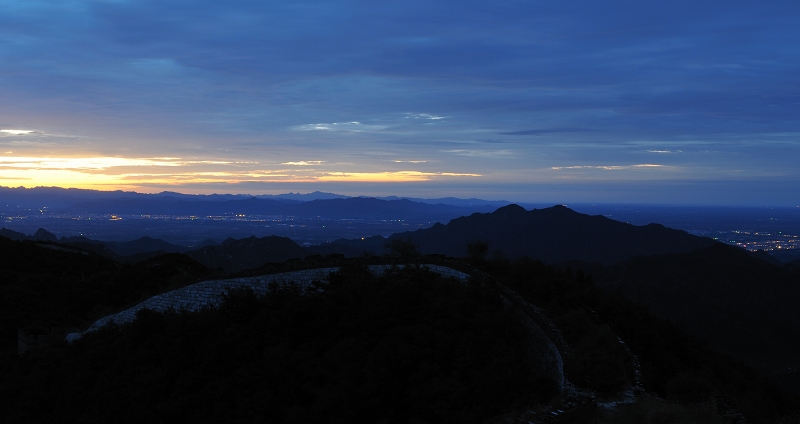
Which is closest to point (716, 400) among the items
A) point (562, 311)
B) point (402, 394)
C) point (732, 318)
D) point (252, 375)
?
point (562, 311)

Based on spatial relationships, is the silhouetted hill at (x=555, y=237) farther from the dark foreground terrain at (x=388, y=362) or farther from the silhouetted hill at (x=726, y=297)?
the dark foreground terrain at (x=388, y=362)

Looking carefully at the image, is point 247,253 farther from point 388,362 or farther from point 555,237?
point 388,362

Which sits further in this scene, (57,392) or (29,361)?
(29,361)

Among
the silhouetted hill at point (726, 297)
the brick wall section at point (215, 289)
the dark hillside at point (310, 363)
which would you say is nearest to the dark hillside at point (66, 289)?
the brick wall section at point (215, 289)

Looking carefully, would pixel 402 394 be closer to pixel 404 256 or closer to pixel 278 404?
pixel 278 404

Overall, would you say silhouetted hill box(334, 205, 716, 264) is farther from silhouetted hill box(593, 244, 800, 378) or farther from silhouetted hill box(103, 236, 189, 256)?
silhouetted hill box(103, 236, 189, 256)

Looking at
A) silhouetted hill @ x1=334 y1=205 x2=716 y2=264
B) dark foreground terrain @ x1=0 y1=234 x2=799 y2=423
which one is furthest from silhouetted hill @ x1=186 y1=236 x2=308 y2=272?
dark foreground terrain @ x1=0 y1=234 x2=799 y2=423
